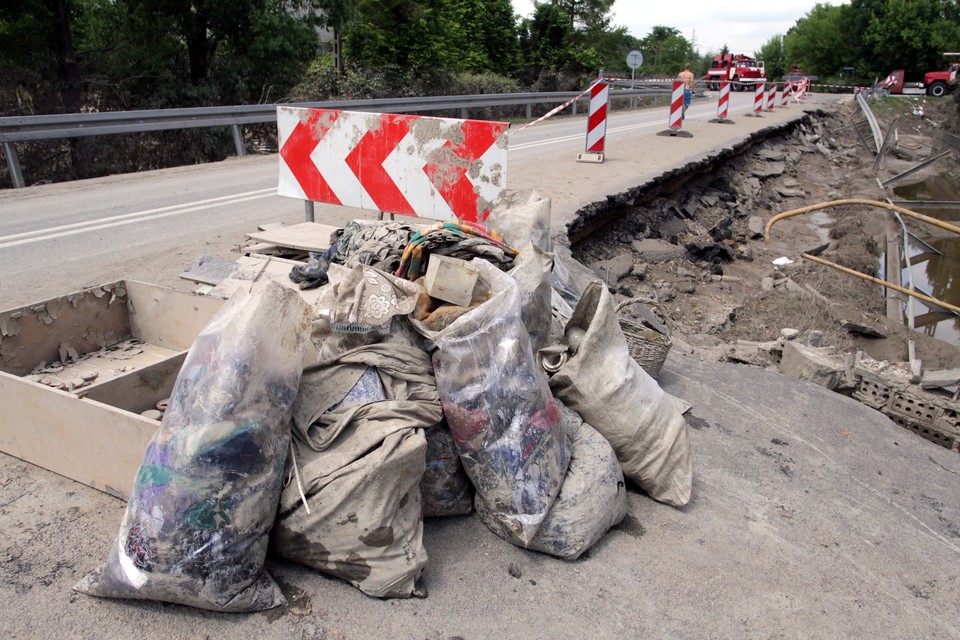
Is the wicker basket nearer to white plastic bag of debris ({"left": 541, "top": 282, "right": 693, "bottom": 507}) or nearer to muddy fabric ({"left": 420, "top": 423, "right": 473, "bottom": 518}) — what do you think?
white plastic bag of debris ({"left": 541, "top": 282, "right": 693, "bottom": 507})

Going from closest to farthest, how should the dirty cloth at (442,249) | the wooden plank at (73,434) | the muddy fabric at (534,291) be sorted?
the wooden plank at (73,434) < the muddy fabric at (534,291) < the dirty cloth at (442,249)

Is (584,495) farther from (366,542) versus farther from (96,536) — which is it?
(96,536)

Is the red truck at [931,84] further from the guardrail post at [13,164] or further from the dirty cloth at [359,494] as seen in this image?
the dirty cloth at [359,494]

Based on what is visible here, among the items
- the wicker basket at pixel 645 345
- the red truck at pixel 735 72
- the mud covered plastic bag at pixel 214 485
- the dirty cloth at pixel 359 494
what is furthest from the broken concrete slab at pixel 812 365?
the red truck at pixel 735 72

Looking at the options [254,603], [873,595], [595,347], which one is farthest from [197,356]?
[873,595]

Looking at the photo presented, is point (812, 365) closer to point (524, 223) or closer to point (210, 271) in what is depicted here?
point (524, 223)

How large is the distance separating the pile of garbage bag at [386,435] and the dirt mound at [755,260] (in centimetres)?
146

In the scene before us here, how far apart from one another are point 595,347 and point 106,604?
209cm

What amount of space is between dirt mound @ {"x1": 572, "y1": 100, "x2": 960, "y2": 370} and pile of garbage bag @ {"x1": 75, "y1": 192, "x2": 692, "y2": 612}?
146cm

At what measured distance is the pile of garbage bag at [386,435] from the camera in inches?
81.0

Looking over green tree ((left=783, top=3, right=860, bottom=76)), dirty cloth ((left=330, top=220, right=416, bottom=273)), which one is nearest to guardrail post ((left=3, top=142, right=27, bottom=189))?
dirty cloth ((left=330, top=220, right=416, bottom=273))

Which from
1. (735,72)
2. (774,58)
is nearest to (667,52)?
(774,58)

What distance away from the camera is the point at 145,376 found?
2992 mm

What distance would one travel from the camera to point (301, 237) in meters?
4.93
